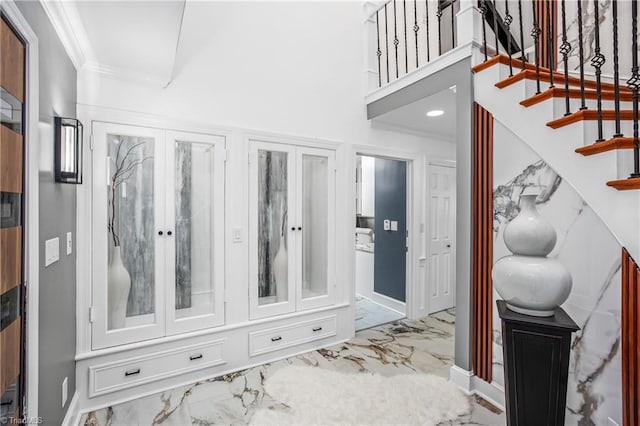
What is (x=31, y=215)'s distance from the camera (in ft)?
4.21

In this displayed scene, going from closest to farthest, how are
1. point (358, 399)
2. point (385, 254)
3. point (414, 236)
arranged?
point (358, 399) → point (414, 236) → point (385, 254)

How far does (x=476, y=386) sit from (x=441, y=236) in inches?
83.6

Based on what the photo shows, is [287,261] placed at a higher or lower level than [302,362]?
higher

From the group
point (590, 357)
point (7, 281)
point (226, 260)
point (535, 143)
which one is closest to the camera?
point (7, 281)

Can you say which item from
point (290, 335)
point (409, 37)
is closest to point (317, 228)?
point (290, 335)

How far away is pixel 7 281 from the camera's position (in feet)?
3.66

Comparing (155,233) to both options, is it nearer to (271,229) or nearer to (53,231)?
(53,231)

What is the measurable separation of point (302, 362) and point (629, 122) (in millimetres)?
2799

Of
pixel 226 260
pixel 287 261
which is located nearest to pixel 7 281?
pixel 226 260

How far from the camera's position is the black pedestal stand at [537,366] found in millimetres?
1567

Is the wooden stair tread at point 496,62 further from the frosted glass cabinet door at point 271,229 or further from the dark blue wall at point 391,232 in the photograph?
the dark blue wall at point 391,232

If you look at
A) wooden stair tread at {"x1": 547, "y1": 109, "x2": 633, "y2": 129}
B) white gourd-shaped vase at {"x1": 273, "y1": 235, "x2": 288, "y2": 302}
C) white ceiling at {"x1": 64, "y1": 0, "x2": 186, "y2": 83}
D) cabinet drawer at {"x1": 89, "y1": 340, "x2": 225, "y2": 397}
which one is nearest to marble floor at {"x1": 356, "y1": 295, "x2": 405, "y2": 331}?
white gourd-shaped vase at {"x1": 273, "y1": 235, "x2": 288, "y2": 302}

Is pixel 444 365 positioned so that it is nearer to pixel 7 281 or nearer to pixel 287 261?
pixel 287 261

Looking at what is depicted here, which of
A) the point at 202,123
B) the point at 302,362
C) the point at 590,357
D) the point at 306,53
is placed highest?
the point at 306,53
